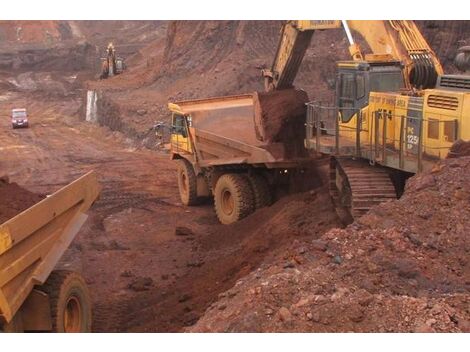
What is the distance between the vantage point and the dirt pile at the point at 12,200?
8.69 metres

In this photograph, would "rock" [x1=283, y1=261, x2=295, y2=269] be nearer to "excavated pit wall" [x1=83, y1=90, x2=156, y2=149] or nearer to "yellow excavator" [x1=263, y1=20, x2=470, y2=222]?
"yellow excavator" [x1=263, y1=20, x2=470, y2=222]

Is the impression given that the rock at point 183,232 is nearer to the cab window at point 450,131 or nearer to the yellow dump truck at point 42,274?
the yellow dump truck at point 42,274

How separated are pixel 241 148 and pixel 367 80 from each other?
12.4 ft

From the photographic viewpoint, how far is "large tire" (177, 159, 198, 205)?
17625 millimetres

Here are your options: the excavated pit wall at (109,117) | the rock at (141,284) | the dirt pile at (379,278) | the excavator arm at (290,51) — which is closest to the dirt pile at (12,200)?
the rock at (141,284)

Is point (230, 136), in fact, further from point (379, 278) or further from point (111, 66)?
point (111, 66)

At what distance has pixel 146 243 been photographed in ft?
48.2

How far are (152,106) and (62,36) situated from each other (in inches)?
1759

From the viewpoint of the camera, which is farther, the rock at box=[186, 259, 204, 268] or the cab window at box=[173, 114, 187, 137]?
the cab window at box=[173, 114, 187, 137]

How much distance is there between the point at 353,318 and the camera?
625 centimetres

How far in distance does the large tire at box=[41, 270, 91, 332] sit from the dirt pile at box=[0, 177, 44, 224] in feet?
3.09

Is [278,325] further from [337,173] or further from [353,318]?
[337,173]

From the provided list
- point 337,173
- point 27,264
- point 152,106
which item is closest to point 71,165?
point 152,106

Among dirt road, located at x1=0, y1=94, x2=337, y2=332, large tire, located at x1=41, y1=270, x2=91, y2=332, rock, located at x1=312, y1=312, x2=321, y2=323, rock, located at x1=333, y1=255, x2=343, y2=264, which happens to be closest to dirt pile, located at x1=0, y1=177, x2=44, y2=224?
large tire, located at x1=41, y1=270, x2=91, y2=332
